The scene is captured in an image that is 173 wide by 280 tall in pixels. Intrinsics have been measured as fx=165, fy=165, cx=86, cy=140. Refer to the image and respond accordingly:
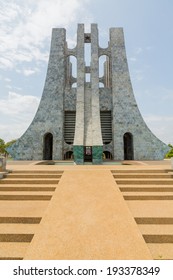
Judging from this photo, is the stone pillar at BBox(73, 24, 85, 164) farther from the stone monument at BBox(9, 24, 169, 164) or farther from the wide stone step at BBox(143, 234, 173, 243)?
the wide stone step at BBox(143, 234, 173, 243)

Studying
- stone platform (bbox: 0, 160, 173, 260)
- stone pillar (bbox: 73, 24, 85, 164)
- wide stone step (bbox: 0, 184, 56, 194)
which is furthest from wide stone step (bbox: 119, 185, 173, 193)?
stone pillar (bbox: 73, 24, 85, 164)

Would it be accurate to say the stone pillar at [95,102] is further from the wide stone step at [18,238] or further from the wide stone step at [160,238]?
the wide stone step at [18,238]

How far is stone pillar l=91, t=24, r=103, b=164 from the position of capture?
50.1 ft

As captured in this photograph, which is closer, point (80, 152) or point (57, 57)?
point (80, 152)

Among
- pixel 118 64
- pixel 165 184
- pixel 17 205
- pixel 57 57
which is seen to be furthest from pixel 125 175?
pixel 57 57

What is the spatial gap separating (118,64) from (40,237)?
69.1 ft

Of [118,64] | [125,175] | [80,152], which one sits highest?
[118,64]

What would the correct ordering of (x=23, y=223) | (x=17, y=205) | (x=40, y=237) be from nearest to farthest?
1. (x=40, y=237)
2. (x=23, y=223)
3. (x=17, y=205)

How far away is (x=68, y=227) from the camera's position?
280cm

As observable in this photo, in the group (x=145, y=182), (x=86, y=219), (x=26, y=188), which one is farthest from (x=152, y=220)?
(x=26, y=188)

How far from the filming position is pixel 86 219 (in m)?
3.06

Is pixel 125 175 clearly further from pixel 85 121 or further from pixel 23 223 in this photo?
pixel 85 121

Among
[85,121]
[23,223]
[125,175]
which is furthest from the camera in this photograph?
[85,121]

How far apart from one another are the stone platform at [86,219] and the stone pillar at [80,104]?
9.51 metres
